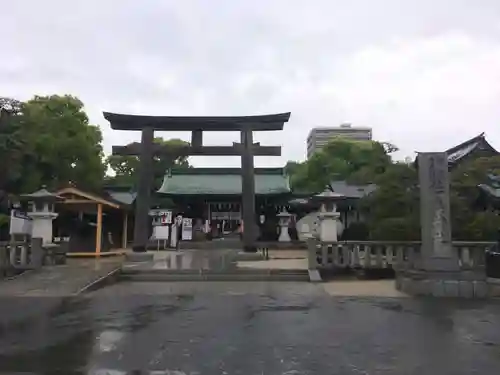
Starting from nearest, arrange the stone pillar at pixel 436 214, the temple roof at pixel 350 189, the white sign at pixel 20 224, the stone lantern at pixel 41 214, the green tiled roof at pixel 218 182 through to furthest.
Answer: the stone pillar at pixel 436 214
the stone lantern at pixel 41 214
the white sign at pixel 20 224
the temple roof at pixel 350 189
the green tiled roof at pixel 218 182

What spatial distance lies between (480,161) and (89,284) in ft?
45.5

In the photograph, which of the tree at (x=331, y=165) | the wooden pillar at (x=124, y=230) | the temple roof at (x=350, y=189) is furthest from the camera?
the tree at (x=331, y=165)

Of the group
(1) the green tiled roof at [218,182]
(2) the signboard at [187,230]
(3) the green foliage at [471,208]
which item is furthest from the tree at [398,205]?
(2) the signboard at [187,230]

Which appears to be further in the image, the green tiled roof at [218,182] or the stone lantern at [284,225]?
the green tiled roof at [218,182]

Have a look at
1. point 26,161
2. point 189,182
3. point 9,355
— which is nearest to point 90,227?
point 26,161

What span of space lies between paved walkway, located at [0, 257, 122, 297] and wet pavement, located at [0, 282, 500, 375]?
98 centimetres

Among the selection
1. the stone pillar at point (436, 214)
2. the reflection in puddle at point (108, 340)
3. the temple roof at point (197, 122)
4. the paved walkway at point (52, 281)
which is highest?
the temple roof at point (197, 122)

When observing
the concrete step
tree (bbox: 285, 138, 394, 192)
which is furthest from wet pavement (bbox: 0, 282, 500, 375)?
tree (bbox: 285, 138, 394, 192)

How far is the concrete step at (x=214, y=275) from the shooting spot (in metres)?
16.1

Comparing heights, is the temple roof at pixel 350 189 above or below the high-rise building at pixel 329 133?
below

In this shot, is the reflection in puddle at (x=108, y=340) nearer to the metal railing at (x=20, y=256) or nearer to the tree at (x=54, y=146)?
the metal railing at (x=20, y=256)

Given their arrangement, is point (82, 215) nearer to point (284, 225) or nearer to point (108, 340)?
point (284, 225)

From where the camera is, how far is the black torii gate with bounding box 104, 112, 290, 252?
2270 cm

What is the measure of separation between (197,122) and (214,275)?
9.02m
